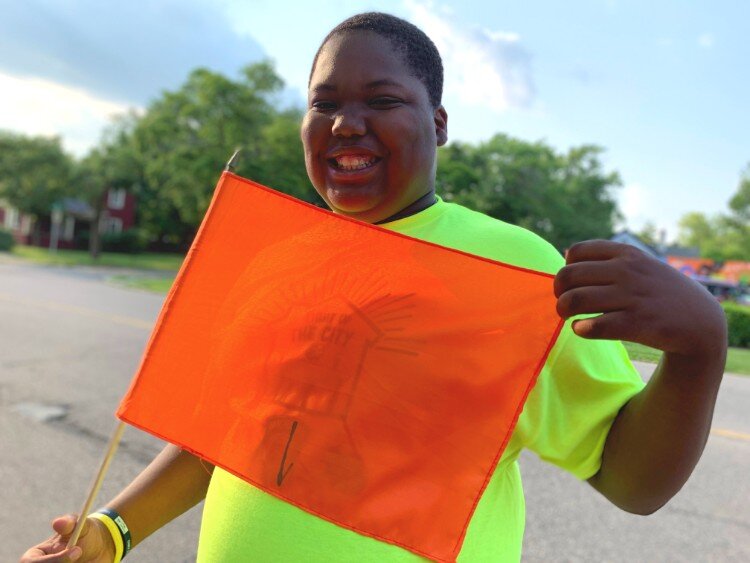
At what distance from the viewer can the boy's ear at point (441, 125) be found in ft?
4.13

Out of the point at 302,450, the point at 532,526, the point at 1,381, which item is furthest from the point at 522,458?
the point at 1,381

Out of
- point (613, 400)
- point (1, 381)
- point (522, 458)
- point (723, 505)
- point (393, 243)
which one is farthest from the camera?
point (1, 381)

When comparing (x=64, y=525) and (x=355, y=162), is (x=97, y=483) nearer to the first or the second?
(x=64, y=525)

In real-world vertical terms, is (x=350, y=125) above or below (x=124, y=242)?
above

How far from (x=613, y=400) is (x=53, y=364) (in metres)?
7.36

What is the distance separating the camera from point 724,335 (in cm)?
80

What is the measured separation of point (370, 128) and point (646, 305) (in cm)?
56

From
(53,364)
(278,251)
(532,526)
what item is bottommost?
(53,364)

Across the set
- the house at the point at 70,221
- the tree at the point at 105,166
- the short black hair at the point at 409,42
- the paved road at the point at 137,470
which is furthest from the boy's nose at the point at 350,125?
the house at the point at 70,221

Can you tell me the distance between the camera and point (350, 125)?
1.11 m

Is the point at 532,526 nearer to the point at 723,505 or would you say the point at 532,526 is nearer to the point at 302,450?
the point at 723,505

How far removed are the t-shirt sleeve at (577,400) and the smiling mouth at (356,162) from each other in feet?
1.45

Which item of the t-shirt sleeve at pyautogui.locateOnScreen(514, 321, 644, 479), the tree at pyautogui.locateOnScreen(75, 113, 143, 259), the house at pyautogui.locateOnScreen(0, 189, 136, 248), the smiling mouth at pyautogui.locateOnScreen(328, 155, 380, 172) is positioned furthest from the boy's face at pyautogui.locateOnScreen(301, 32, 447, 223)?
the house at pyautogui.locateOnScreen(0, 189, 136, 248)

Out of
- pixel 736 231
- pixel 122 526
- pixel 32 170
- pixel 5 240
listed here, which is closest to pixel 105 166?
pixel 32 170
